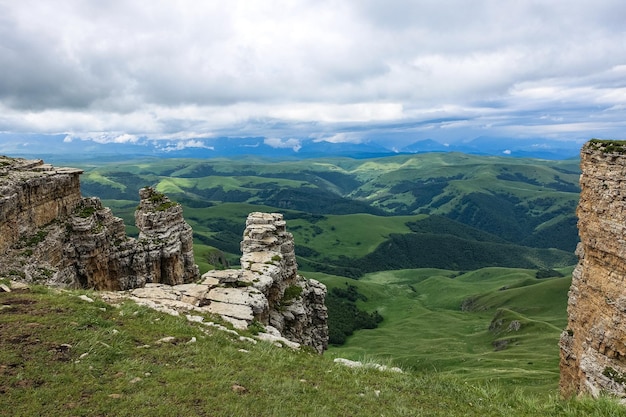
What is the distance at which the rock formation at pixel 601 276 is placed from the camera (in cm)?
3456

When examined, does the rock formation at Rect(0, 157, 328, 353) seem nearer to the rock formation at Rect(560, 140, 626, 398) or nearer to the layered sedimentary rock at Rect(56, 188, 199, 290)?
the layered sedimentary rock at Rect(56, 188, 199, 290)

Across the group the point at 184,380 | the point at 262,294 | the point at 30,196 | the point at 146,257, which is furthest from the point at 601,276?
the point at 30,196

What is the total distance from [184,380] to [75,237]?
27700 mm

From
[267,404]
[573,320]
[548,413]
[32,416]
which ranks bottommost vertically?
[573,320]

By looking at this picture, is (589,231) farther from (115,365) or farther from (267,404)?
(115,365)

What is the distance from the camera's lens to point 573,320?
42875mm

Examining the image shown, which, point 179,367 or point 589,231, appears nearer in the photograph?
point 179,367

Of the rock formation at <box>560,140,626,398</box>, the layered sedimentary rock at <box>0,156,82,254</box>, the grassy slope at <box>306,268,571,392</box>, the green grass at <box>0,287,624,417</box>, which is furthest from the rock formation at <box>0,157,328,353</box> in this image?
the rock formation at <box>560,140,626,398</box>

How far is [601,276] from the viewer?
123 feet

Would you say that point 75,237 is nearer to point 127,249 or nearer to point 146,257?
point 127,249

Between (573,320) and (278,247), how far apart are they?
111 feet

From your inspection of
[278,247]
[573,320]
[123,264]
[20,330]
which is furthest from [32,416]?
[573,320]

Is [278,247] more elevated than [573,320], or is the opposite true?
[278,247]

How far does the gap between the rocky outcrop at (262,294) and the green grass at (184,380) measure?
4622 mm
